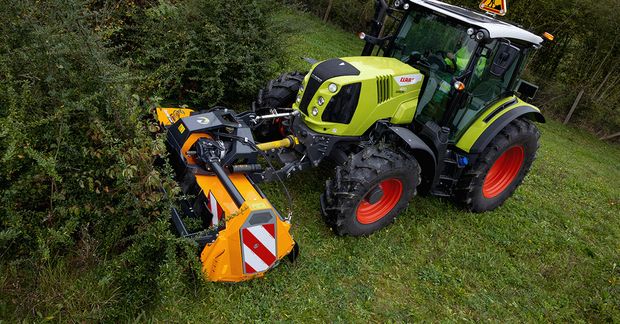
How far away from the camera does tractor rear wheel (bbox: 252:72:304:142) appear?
4.86m

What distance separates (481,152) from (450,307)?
1695mm

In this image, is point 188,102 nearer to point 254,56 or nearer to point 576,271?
point 254,56

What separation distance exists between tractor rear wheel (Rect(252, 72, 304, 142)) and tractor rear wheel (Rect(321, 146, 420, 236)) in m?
1.21

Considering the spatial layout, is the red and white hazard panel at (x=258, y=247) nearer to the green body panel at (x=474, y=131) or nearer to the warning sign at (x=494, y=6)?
the green body panel at (x=474, y=131)

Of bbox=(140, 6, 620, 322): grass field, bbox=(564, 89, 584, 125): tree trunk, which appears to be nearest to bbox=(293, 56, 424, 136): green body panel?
bbox=(140, 6, 620, 322): grass field

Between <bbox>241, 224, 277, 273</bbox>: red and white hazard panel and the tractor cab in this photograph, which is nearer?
<bbox>241, 224, 277, 273</bbox>: red and white hazard panel

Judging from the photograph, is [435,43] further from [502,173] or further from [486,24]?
[502,173]

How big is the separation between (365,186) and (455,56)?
1.70 meters

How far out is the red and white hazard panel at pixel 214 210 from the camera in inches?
129

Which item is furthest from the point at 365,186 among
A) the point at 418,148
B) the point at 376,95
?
the point at 376,95

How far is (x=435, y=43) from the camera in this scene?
451cm

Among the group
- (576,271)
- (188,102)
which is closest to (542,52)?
(576,271)

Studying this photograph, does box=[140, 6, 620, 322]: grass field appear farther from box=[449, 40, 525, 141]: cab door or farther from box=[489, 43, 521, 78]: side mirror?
box=[489, 43, 521, 78]: side mirror

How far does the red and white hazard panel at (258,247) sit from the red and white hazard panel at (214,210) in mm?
328
